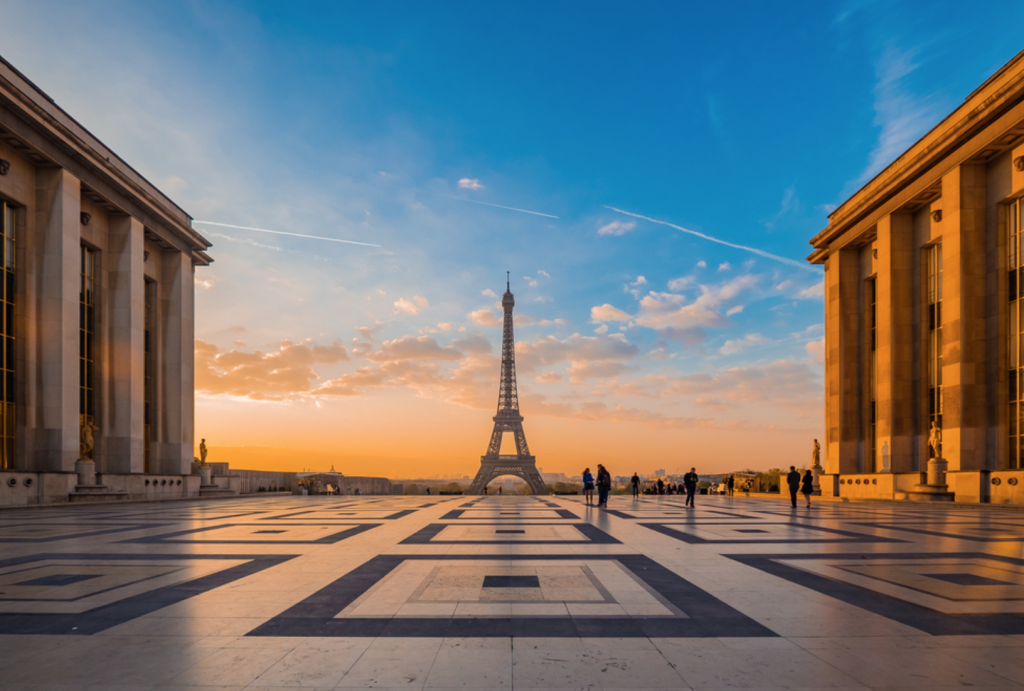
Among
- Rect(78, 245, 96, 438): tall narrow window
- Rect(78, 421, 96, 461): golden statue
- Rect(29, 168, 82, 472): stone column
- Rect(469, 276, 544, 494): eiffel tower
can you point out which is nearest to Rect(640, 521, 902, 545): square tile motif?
Rect(78, 421, 96, 461): golden statue

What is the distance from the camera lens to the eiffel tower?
8969cm

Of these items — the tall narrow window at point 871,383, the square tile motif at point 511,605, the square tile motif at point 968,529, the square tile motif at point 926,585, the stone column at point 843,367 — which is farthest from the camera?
the stone column at point 843,367

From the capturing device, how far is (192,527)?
17.4 metres

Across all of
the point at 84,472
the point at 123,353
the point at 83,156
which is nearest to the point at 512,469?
the point at 123,353

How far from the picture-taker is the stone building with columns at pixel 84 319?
33219 mm

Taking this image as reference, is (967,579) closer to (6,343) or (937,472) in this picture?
(937,472)

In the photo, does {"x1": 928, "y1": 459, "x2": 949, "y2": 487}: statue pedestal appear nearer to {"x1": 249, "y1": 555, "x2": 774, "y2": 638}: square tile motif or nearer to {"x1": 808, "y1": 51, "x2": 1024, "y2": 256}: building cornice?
{"x1": 808, "y1": 51, "x2": 1024, "y2": 256}: building cornice

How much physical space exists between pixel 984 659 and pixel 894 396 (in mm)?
42229

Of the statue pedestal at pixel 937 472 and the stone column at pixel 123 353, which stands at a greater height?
the stone column at pixel 123 353

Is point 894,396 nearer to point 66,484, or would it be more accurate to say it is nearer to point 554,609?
point 554,609

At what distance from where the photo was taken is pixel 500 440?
97.4m

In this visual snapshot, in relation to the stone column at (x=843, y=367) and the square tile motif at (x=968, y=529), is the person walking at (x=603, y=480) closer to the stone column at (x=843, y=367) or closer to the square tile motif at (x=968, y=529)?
the square tile motif at (x=968, y=529)

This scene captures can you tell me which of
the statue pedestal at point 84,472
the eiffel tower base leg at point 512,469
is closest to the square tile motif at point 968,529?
the statue pedestal at point 84,472

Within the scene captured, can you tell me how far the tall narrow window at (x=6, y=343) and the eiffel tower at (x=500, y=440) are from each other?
59498 mm
